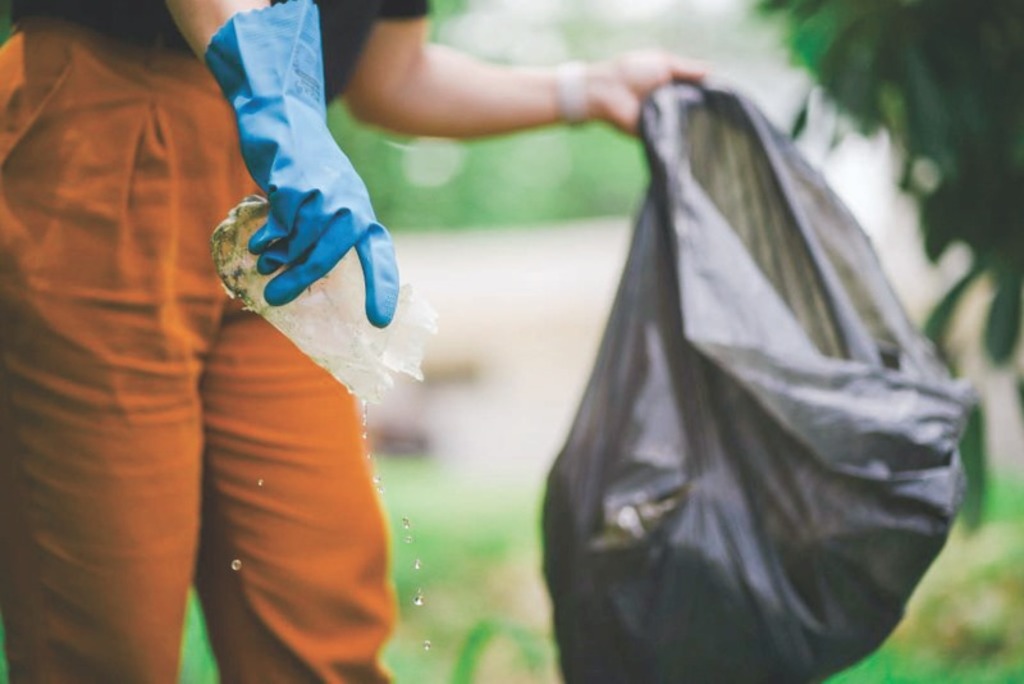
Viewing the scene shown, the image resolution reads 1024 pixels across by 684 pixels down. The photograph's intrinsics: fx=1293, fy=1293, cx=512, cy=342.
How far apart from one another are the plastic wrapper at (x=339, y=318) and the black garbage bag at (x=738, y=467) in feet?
1.98

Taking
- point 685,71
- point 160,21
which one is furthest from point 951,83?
point 160,21

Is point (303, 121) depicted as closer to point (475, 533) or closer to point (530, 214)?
point (475, 533)

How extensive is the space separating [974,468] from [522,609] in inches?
84.7

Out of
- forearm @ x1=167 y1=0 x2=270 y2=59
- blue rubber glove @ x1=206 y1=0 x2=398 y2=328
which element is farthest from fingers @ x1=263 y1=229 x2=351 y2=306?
forearm @ x1=167 y1=0 x2=270 y2=59

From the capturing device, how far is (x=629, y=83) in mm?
2119

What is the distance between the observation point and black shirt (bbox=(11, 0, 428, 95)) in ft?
4.79

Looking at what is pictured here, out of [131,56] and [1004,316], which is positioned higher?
[131,56]

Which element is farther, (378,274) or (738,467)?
(738,467)

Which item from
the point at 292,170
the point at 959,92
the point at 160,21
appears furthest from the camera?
the point at 959,92

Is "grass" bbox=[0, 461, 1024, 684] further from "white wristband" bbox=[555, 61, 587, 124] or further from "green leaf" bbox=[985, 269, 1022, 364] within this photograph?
"white wristband" bbox=[555, 61, 587, 124]

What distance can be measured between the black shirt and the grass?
119cm

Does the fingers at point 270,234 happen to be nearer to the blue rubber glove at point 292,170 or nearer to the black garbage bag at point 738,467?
the blue rubber glove at point 292,170

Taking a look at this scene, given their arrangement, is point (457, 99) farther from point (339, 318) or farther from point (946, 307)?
point (946, 307)

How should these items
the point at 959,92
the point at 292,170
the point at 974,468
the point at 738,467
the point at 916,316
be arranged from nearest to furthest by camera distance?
the point at 292,170 < the point at 738,467 < the point at 959,92 < the point at 974,468 < the point at 916,316
